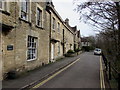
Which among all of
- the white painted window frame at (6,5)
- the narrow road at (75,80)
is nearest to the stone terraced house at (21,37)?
the white painted window frame at (6,5)

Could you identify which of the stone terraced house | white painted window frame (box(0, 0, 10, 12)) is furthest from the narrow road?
white painted window frame (box(0, 0, 10, 12))

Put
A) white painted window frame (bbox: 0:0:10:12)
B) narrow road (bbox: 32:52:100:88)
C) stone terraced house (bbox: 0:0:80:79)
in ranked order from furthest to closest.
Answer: white painted window frame (bbox: 0:0:10:12) → stone terraced house (bbox: 0:0:80:79) → narrow road (bbox: 32:52:100:88)

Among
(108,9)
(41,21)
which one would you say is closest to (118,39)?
(108,9)

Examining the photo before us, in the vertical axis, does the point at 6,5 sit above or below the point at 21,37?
above

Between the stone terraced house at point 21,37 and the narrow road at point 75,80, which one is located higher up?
the stone terraced house at point 21,37

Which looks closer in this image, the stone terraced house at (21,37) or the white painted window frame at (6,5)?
Result: the stone terraced house at (21,37)

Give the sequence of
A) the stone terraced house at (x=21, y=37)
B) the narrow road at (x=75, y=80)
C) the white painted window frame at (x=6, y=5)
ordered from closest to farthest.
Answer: the narrow road at (x=75, y=80)
the stone terraced house at (x=21, y=37)
the white painted window frame at (x=6, y=5)

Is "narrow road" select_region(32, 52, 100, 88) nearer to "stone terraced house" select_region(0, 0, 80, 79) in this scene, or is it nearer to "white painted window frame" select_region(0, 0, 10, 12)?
"stone terraced house" select_region(0, 0, 80, 79)

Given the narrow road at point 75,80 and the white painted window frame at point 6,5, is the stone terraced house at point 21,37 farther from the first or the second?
the narrow road at point 75,80

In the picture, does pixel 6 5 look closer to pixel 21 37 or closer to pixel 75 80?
pixel 21 37

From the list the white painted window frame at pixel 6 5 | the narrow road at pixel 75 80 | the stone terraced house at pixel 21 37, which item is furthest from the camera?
the white painted window frame at pixel 6 5

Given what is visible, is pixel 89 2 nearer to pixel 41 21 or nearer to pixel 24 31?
pixel 24 31

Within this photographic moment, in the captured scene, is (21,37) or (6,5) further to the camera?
(21,37)

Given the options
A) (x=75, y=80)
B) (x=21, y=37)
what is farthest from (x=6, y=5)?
(x=75, y=80)
